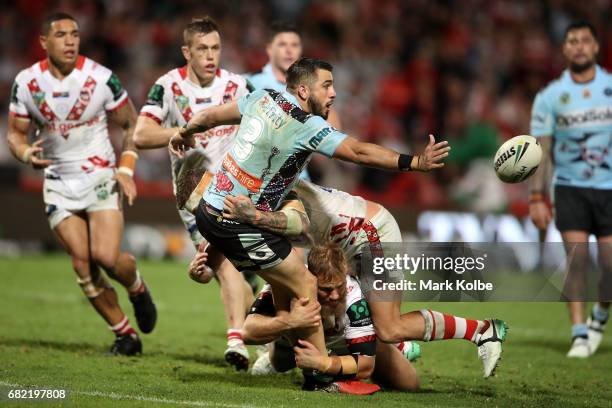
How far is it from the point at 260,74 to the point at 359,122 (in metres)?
8.86

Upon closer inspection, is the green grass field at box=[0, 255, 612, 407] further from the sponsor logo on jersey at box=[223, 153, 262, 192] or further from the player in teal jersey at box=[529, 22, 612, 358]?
the sponsor logo on jersey at box=[223, 153, 262, 192]

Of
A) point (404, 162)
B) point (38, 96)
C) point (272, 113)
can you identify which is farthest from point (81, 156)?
point (404, 162)

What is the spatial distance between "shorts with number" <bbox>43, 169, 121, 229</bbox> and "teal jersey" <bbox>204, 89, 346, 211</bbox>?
231cm

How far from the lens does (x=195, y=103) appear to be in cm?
938

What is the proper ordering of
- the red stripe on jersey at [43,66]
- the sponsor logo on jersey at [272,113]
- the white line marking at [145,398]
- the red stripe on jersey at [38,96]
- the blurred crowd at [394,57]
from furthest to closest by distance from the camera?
the blurred crowd at [394,57] < the red stripe on jersey at [43,66] < the red stripe on jersey at [38,96] < the sponsor logo on jersey at [272,113] < the white line marking at [145,398]

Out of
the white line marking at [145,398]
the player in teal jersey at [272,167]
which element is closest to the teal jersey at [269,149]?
the player in teal jersey at [272,167]

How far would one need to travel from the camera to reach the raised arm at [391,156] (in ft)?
21.3

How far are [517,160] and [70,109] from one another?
4.33 m

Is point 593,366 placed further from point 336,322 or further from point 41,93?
point 41,93

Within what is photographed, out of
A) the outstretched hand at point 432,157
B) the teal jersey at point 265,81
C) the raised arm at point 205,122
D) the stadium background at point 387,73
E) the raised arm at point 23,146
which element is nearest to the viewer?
the outstretched hand at point 432,157

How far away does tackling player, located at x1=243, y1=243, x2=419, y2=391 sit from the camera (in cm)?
738

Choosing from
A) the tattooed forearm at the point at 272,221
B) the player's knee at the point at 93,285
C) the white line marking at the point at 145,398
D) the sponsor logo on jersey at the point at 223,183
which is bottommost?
A: the white line marking at the point at 145,398

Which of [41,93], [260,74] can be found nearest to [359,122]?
[260,74]

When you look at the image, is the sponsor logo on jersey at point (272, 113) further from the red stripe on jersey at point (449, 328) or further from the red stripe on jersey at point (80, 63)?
the red stripe on jersey at point (80, 63)
